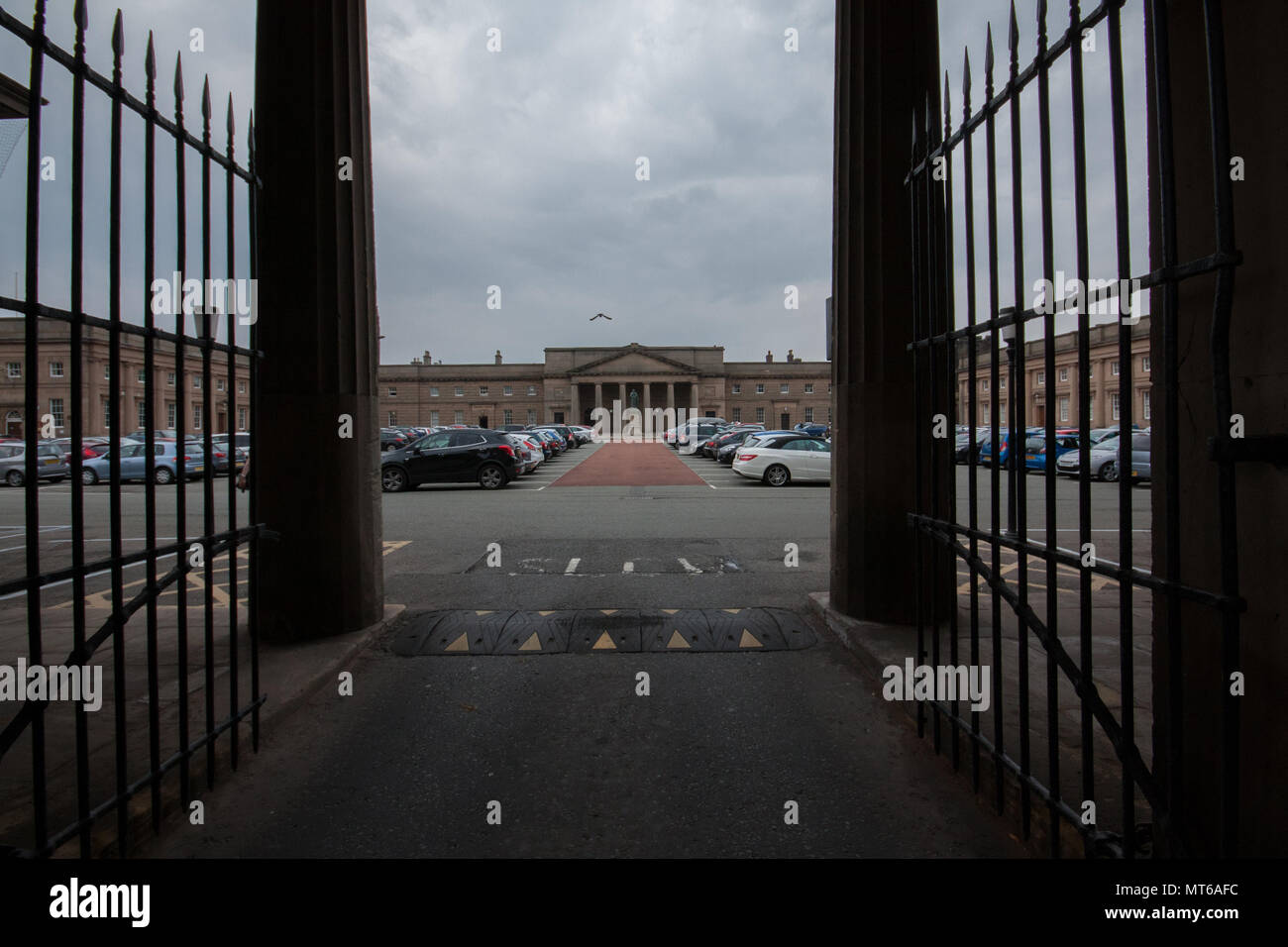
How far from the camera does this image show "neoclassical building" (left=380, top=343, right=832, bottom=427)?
324 ft

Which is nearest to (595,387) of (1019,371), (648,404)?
(648,404)

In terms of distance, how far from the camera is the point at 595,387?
326ft

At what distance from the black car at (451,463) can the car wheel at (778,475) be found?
6.74 meters

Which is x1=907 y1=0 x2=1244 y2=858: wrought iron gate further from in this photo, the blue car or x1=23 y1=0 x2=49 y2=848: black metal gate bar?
the blue car

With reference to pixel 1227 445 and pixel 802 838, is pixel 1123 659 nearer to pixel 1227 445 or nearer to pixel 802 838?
pixel 1227 445

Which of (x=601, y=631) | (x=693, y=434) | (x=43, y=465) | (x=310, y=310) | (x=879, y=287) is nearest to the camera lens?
(x=310, y=310)

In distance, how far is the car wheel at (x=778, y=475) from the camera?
2098cm

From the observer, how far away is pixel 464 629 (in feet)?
19.2

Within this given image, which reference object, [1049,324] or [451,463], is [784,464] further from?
[1049,324]

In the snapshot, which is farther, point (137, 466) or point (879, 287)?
point (137, 466)

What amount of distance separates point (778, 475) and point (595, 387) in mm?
79594

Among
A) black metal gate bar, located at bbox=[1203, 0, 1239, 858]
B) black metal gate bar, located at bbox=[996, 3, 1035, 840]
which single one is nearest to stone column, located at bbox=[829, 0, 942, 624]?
black metal gate bar, located at bbox=[996, 3, 1035, 840]
